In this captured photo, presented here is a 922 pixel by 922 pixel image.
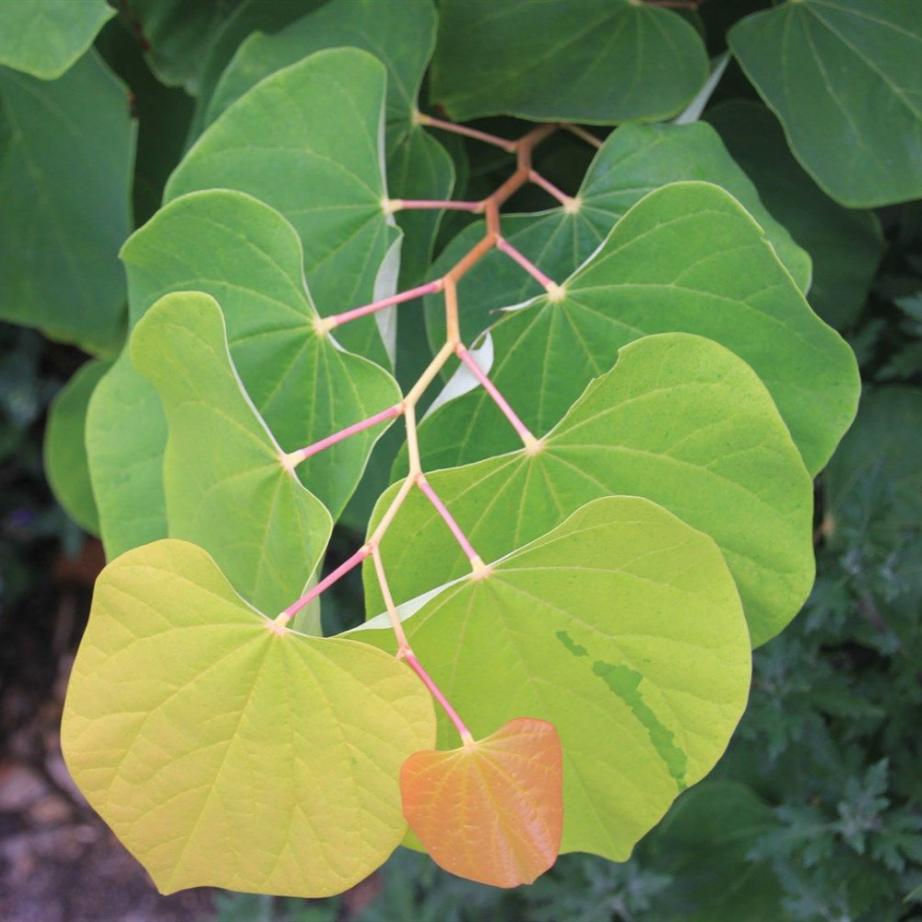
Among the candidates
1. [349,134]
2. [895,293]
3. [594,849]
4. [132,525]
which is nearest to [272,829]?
[594,849]

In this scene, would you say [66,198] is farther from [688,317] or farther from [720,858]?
[720,858]

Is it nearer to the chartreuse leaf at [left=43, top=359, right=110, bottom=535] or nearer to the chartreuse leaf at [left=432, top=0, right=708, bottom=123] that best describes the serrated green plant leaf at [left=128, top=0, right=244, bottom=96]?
the chartreuse leaf at [left=432, top=0, right=708, bottom=123]

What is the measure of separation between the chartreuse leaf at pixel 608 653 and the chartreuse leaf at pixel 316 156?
0.28 meters

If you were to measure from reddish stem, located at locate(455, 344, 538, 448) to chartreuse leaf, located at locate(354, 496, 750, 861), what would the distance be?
0.28ft

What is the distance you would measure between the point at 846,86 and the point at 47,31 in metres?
0.64

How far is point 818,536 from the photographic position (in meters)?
1.18

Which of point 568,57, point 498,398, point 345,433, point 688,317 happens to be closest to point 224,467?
point 345,433

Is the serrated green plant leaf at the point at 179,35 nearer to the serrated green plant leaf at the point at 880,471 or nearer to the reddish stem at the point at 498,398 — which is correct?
the reddish stem at the point at 498,398

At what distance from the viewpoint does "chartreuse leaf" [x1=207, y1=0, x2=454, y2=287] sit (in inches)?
34.7

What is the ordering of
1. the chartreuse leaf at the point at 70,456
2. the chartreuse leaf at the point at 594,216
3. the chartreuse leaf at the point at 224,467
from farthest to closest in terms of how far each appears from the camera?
1. the chartreuse leaf at the point at 70,456
2. the chartreuse leaf at the point at 594,216
3. the chartreuse leaf at the point at 224,467

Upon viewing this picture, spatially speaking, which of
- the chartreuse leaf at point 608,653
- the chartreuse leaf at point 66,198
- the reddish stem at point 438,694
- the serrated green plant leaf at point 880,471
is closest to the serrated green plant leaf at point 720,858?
the serrated green plant leaf at point 880,471

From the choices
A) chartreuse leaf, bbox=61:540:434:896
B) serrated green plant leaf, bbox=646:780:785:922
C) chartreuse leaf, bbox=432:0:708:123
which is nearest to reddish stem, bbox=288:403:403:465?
chartreuse leaf, bbox=61:540:434:896

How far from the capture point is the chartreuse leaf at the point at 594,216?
785mm

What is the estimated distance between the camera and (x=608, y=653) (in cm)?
59
